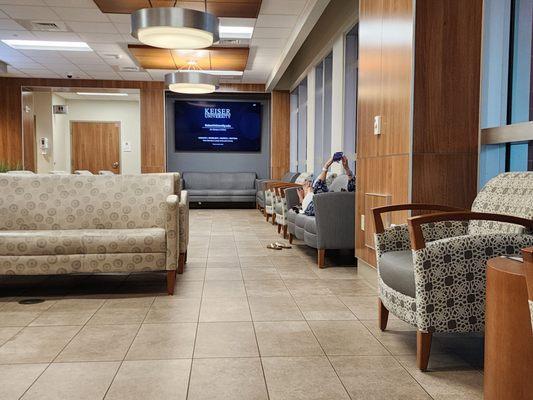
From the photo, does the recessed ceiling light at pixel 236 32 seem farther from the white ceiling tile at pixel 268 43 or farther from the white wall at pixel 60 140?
the white wall at pixel 60 140

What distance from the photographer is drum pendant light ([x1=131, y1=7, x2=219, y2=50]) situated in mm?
5375

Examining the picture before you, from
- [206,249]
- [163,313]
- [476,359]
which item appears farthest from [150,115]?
[476,359]

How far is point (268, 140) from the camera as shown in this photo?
45.4 ft

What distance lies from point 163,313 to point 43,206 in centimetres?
157

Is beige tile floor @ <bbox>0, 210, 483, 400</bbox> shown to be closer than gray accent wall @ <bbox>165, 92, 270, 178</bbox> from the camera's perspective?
Yes

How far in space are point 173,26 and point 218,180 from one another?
26.5 feet

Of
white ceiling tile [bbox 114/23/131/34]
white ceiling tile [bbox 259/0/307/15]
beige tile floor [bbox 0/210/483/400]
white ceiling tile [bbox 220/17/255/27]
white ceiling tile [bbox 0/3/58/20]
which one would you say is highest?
white ceiling tile [bbox 0/3/58/20]

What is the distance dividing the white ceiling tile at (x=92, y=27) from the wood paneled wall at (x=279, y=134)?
18.8ft

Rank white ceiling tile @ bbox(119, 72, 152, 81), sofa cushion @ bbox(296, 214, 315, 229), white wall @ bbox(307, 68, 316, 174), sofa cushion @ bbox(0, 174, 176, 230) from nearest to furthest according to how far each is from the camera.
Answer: sofa cushion @ bbox(0, 174, 176, 230)
sofa cushion @ bbox(296, 214, 315, 229)
white wall @ bbox(307, 68, 316, 174)
white ceiling tile @ bbox(119, 72, 152, 81)

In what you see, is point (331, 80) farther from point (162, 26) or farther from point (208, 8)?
point (162, 26)

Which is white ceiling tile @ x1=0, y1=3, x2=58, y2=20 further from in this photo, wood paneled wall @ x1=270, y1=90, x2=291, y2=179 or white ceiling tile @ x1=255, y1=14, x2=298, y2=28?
wood paneled wall @ x1=270, y1=90, x2=291, y2=179

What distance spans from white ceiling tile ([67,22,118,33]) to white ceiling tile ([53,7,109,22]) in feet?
0.63

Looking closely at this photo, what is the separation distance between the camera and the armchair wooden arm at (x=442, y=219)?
7.75ft

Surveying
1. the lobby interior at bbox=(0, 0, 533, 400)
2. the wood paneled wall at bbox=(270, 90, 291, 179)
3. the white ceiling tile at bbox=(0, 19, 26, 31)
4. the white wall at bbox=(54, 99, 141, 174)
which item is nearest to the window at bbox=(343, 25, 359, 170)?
the lobby interior at bbox=(0, 0, 533, 400)
